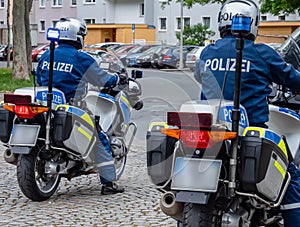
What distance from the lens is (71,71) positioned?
7188 millimetres

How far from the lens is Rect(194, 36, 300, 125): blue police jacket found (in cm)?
497

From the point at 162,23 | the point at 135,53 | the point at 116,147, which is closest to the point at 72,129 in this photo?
the point at 116,147

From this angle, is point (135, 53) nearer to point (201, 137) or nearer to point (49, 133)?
point (49, 133)

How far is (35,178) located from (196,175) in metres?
2.64

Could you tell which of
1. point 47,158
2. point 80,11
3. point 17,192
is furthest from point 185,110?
point 80,11

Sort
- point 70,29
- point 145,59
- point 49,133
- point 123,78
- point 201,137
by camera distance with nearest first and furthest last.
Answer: point 201,137 → point 49,133 → point 70,29 → point 123,78 → point 145,59

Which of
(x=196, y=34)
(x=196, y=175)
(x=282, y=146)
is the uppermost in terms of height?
(x=282, y=146)

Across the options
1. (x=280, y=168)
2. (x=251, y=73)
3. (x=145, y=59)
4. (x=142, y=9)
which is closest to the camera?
(x=280, y=168)

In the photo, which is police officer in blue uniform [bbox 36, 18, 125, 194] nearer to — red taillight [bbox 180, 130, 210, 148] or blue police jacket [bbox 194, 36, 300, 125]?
blue police jacket [bbox 194, 36, 300, 125]

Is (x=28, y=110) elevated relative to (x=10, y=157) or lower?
elevated

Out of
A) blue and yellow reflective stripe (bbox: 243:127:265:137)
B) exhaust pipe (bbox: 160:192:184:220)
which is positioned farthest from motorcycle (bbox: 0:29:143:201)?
blue and yellow reflective stripe (bbox: 243:127:265:137)

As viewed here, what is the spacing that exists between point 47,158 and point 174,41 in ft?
183

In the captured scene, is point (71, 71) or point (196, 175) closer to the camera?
point (196, 175)

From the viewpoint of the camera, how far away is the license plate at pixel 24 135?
675 cm
